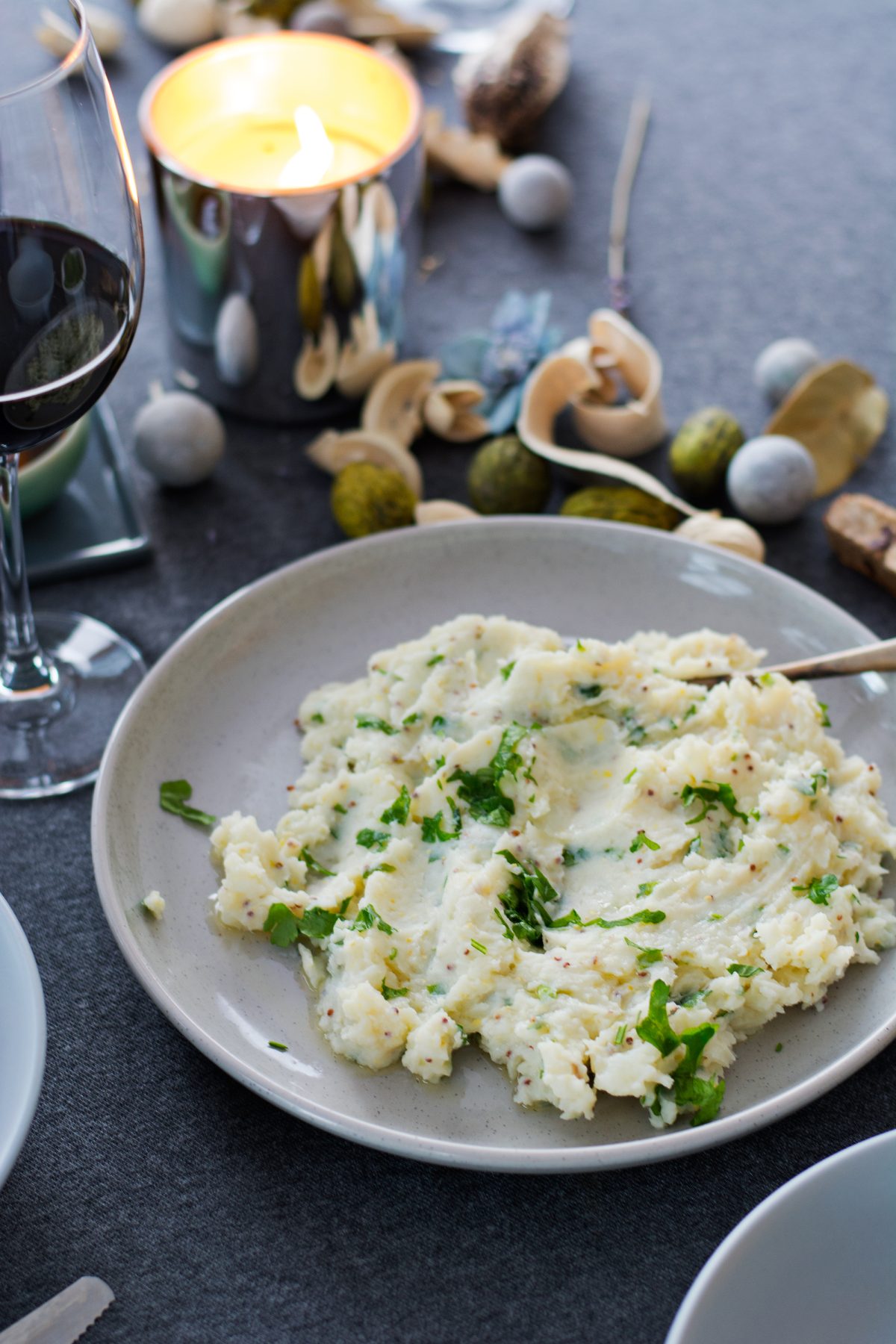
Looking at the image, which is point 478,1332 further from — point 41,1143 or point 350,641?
point 350,641

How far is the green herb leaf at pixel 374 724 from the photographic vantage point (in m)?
1.45

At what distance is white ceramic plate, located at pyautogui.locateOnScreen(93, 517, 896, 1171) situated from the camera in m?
1.13

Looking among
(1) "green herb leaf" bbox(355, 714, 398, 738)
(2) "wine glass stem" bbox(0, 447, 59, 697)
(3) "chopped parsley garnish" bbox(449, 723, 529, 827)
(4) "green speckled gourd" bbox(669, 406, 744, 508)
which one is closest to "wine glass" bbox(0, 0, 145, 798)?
(2) "wine glass stem" bbox(0, 447, 59, 697)

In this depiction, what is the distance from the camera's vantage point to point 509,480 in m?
1.87

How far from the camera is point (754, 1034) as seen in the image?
1.21 metres

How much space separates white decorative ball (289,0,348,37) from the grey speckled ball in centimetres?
126

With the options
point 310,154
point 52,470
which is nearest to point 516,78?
point 310,154

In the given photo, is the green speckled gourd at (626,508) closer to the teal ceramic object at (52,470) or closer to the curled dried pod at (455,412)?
the curled dried pod at (455,412)

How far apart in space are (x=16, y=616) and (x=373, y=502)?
496 millimetres

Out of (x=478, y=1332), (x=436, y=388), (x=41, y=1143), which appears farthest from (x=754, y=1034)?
(x=436, y=388)

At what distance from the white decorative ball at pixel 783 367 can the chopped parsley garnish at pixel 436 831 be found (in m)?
Result: 1.11

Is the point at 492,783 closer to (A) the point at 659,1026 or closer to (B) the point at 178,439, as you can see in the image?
(A) the point at 659,1026

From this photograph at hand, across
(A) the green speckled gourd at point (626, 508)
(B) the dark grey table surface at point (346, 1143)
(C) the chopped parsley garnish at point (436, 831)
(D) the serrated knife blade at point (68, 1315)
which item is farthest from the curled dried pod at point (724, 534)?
(D) the serrated knife blade at point (68, 1315)

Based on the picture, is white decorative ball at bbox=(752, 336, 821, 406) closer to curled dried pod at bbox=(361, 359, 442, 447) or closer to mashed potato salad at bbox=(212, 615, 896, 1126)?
curled dried pod at bbox=(361, 359, 442, 447)
